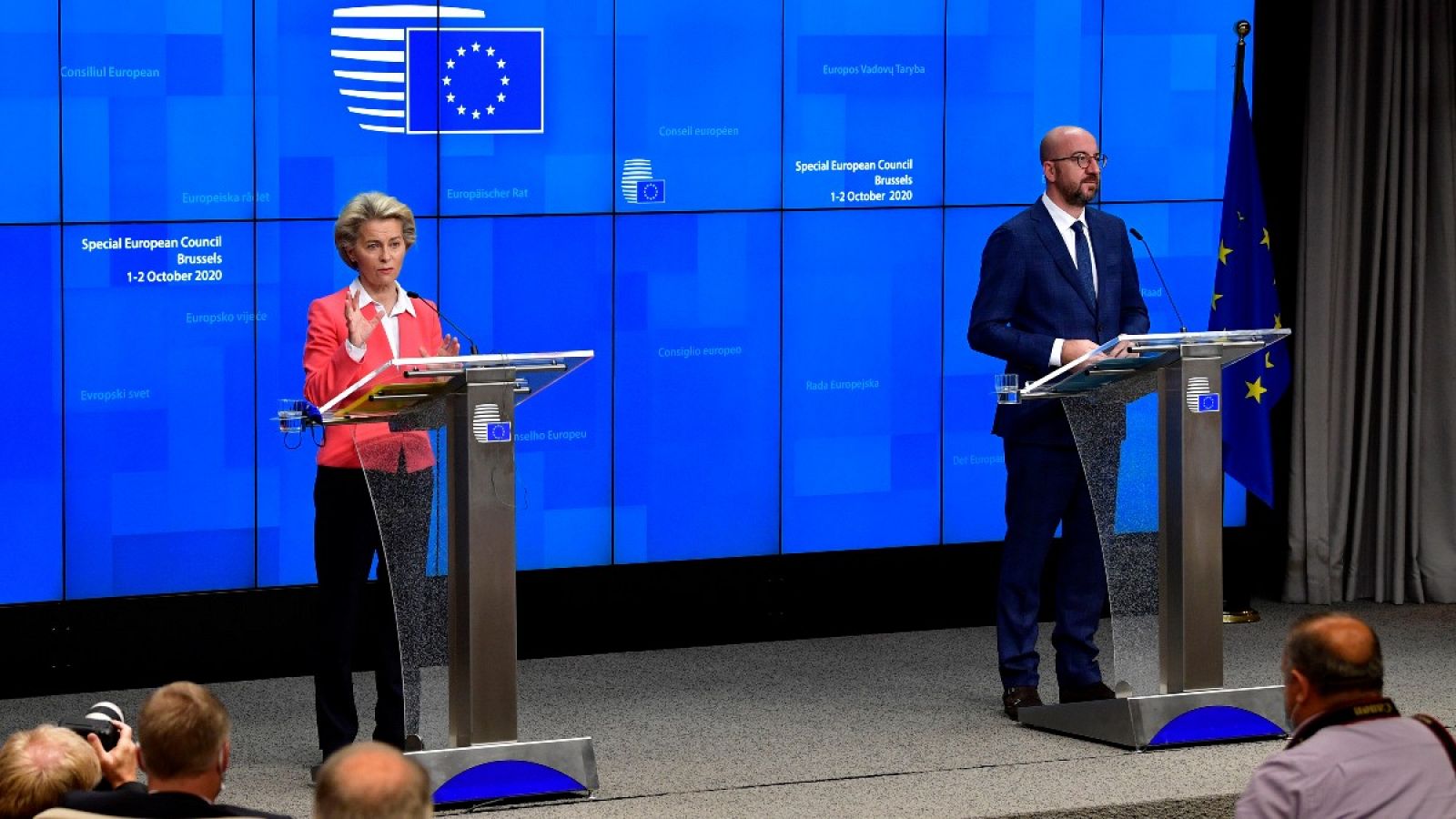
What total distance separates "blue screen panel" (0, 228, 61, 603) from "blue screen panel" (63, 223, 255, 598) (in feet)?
0.15

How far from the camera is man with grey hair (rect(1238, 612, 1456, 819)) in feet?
10.2

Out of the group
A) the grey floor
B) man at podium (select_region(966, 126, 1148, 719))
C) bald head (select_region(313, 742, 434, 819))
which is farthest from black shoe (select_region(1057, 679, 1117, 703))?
bald head (select_region(313, 742, 434, 819))

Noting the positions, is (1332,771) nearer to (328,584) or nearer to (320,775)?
(320,775)

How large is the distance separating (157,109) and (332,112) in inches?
21.9

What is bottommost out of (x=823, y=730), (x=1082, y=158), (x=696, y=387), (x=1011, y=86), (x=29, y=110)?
(x=823, y=730)

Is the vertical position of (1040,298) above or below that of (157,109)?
below

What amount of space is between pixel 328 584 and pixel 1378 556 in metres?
4.51

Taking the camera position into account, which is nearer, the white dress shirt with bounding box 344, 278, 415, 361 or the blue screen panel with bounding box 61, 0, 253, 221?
the white dress shirt with bounding box 344, 278, 415, 361

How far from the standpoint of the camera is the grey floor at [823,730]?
5113 millimetres

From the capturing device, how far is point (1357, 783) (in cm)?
310

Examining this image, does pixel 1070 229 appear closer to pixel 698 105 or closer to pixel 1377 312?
pixel 698 105

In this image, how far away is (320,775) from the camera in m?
2.71

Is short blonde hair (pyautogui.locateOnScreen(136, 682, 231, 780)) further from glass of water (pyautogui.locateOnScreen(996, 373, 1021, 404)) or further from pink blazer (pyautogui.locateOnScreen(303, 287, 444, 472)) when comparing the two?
glass of water (pyautogui.locateOnScreen(996, 373, 1021, 404))

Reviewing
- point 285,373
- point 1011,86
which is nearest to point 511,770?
point 285,373
